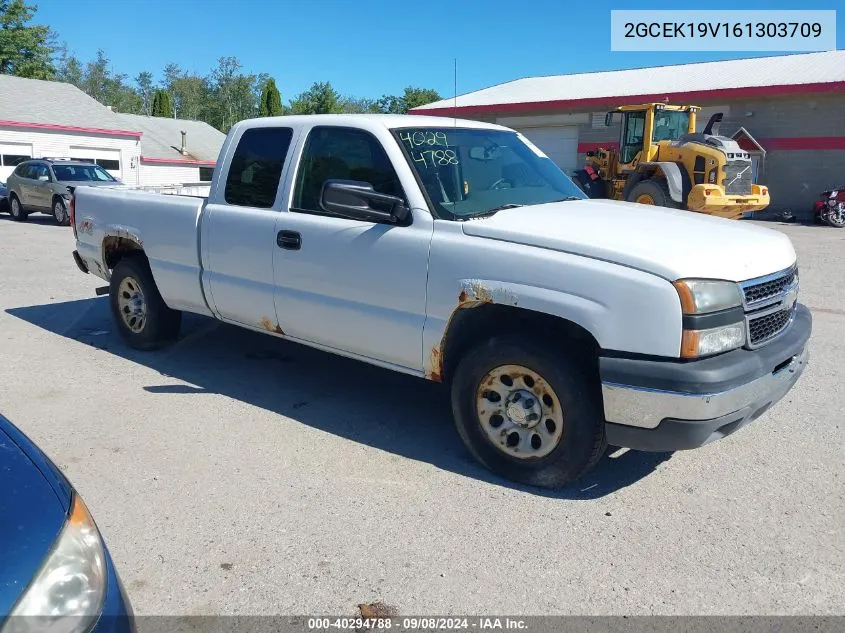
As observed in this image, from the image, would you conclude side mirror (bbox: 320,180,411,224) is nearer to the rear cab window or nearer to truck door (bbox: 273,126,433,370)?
truck door (bbox: 273,126,433,370)

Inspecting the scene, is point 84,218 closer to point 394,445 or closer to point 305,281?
point 305,281

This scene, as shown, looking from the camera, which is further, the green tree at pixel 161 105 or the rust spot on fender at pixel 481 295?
the green tree at pixel 161 105

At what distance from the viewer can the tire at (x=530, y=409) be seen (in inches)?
144

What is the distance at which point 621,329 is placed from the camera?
3412 millimetres

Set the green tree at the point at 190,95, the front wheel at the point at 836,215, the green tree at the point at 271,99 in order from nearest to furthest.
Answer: the front wheel at the point at 836,215 < the green tree at the point at 271,99 < the green tree at the point at 190,95

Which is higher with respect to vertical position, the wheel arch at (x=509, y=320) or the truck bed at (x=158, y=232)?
the truck bed at (x=158, y=232)

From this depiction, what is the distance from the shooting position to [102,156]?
120 ft

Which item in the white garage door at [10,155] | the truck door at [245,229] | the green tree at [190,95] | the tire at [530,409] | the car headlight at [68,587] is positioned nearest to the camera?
the car headlight at [68,587]

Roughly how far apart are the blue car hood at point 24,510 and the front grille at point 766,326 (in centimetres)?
307

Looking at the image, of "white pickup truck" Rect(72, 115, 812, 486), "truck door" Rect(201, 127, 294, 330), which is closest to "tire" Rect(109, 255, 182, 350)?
"white pickup truck" Rect(72, 115, 812, 486)

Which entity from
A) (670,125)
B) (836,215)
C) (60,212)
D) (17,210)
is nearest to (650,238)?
(670,125)

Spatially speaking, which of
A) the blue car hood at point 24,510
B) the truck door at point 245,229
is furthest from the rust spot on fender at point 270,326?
the blue car hood at point 24,510

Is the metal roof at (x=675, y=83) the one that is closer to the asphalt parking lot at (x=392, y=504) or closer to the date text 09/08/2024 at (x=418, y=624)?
the asphalt parking lot at (x=392, y=504)

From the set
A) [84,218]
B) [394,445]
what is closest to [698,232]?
[394,445]
